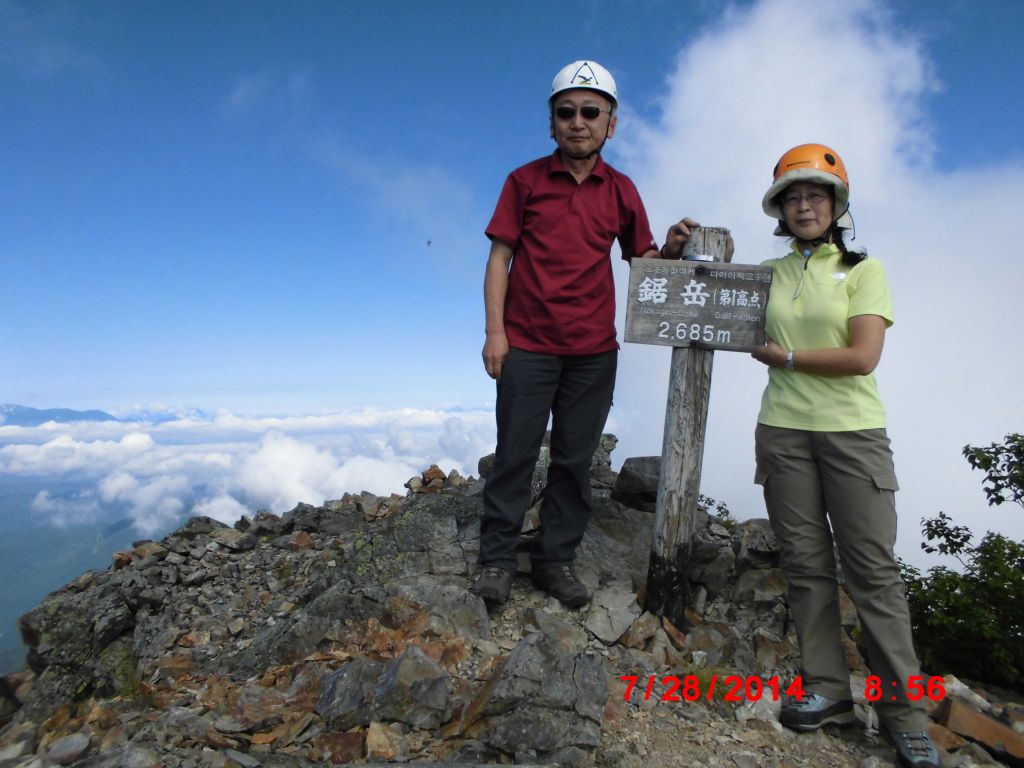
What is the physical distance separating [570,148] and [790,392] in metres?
2.42

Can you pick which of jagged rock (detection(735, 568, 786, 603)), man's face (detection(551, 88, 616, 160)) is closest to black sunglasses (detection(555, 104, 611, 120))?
man's face (detection(551, 88, 616, 160))

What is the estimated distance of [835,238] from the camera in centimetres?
413

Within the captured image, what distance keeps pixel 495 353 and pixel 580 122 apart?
72.9 inches

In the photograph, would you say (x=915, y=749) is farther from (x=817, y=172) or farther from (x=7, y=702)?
(x=7, y=702)

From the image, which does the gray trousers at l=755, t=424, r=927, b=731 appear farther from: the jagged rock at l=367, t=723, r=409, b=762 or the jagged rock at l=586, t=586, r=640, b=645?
the jagged rock at l=367, t=723, r=409, b=762

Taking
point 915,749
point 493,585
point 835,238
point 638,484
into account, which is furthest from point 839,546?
point 638,484

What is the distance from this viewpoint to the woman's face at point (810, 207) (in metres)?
4.08

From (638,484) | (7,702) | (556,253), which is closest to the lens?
(556,253)

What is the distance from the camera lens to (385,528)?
6.71 m

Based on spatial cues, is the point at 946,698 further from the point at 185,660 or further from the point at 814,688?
the point at 185,660

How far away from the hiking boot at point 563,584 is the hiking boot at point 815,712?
1719mm

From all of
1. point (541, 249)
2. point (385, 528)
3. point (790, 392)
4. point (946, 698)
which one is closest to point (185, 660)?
point (385, 528)
